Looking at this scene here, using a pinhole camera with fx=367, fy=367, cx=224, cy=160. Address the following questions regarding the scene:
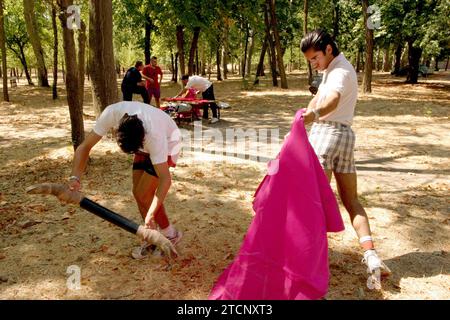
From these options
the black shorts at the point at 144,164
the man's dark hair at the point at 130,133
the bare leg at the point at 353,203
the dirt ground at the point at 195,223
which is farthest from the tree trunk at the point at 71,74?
the bare leg at the point at 353,203

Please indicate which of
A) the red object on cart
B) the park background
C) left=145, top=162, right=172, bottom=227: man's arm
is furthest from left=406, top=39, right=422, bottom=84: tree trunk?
left=145, top=162, right=172, bottom=227: man's arm

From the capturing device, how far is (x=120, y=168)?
707cm

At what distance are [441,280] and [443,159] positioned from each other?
4.72 metres

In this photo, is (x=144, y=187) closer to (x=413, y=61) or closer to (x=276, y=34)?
(x=276, y=34)

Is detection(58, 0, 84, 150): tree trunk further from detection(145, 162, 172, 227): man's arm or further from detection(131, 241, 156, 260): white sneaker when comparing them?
detection(145, 162, 172, 227): man's arm

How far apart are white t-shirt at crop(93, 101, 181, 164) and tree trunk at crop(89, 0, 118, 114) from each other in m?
5.62

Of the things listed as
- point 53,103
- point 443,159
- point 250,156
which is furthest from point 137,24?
point 443,159

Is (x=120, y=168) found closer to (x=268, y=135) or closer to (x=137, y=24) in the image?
(x=268, y=135)

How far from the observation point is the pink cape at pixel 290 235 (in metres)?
2.81

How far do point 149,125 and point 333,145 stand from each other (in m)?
1.66

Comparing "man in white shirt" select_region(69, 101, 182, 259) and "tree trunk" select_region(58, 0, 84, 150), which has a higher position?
"tree trunk" select_region(58, 0, 84, 150)

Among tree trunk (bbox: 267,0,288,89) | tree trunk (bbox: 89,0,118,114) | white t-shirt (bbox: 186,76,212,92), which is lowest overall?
white t-shirt (bbox: 186,76,212,92)

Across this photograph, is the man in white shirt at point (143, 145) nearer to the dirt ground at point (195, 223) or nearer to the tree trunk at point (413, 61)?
the dirt ground at point (195, 223)

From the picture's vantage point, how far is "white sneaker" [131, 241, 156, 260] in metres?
3.94
